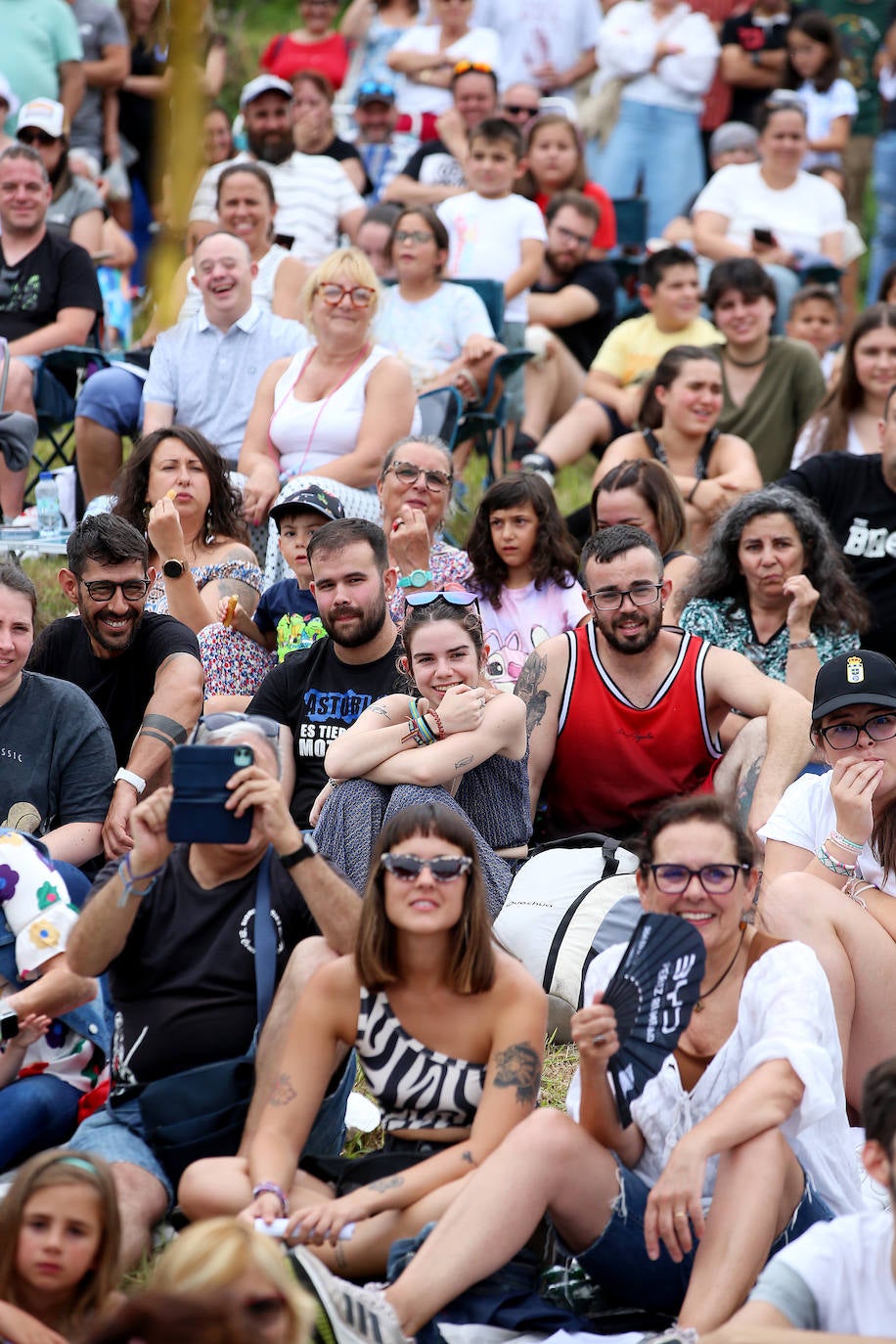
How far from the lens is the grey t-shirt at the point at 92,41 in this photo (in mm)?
10617

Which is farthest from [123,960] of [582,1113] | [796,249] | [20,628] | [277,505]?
[796,249]

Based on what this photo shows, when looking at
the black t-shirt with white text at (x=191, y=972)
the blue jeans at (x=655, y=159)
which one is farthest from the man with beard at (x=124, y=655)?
the blue jeans at (x=655, y=159)

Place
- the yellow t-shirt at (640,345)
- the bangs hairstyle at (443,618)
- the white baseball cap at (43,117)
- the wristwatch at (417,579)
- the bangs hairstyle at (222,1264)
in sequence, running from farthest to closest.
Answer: the white baseball cap at (43,117) < the yellow t-shirt at (640,345) < the wristwatch at (417,579) < the bangs hairstyle at (443,618) < the bangs hairstyle at (222,1264)

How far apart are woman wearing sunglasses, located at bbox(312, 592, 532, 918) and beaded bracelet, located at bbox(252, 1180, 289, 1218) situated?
1.21m

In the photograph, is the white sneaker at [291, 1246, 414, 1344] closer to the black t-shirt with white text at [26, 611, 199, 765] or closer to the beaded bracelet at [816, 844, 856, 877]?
the beaded bracelet at [816, 844, 856, 877]

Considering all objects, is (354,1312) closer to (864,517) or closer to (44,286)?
(864,517)

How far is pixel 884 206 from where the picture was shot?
10625 millimetres

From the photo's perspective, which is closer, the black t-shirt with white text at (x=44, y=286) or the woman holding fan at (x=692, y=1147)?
the woman holding fan at (x=692, y=1147)

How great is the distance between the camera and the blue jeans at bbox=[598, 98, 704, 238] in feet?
34.9

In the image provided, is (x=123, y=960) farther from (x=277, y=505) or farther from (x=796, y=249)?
(x=796, y=249)

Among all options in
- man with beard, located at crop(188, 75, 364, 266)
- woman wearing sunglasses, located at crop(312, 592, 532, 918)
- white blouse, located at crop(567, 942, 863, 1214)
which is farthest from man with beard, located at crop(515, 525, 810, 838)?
man with beard, located at crop(188, 75, 364, 266)

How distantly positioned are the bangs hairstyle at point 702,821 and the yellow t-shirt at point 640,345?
524cm

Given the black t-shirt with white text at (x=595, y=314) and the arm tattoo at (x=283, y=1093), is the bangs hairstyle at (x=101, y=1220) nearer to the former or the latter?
the arm tattoo at (x=283, y=1093)

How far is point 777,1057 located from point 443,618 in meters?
1.85
